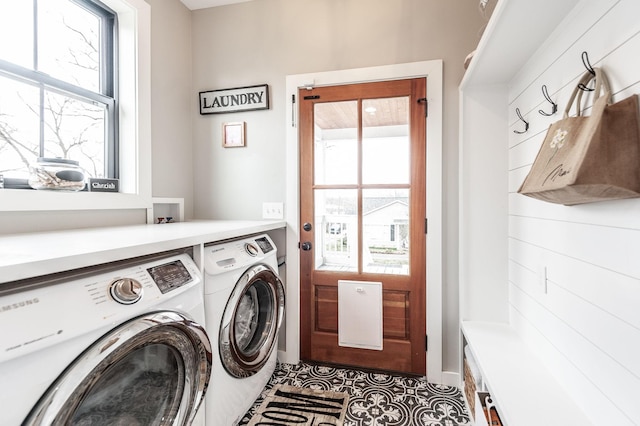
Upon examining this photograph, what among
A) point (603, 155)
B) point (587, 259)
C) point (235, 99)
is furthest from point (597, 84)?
point (235, 99)

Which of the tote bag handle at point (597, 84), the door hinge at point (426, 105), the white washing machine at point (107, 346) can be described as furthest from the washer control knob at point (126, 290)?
the door hinge at point (426, 105)

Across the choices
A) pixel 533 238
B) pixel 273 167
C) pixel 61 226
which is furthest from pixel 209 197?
pixel 533 238

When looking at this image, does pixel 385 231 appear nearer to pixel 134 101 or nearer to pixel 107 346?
pixel 107 346

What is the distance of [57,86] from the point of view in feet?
5.46

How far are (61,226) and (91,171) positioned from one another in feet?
1.46

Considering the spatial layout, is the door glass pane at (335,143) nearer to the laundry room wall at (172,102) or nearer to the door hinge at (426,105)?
the door hinge at (426,105)

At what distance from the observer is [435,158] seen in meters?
1.98

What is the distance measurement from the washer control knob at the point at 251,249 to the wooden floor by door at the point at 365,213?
0.55 m

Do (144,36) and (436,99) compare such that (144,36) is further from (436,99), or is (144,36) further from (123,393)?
(123,393)

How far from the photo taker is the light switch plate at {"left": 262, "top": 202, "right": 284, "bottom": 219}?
2.28 metres

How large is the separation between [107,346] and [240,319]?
91cm

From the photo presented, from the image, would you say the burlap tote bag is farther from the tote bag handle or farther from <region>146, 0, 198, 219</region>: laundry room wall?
<region>146, 0, 198, 219</region>: laundry room wall

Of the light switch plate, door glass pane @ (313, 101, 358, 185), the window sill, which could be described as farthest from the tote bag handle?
the window sill

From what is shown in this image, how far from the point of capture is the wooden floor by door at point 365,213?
2.04 metres
